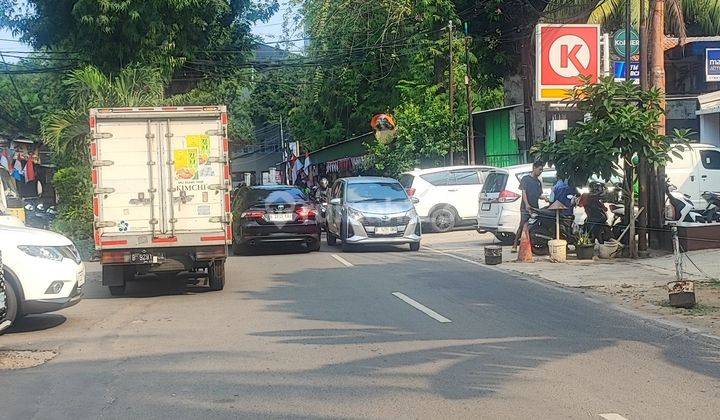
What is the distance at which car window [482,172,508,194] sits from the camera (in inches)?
733

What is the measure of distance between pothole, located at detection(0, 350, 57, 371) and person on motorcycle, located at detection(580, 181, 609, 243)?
35.6 ft

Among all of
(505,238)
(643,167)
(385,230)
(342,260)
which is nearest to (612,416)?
(643,167)

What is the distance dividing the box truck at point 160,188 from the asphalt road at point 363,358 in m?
0.78

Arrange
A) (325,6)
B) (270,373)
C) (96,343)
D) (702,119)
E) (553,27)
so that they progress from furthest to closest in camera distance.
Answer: (325,6) → (702,119) → (553,27) → (96,343) → (270,373)

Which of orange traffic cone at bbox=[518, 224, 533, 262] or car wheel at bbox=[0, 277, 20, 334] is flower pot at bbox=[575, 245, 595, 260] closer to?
orange traffic cone at bbox=[518, 224, 533, 262]

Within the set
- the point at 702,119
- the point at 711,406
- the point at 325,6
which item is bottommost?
the point at 711,406

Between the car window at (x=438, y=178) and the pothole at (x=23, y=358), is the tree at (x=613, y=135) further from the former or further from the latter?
the pothole at (x=23, y=358)

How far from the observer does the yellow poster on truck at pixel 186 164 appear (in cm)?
1244

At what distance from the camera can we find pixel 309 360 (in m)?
7.60

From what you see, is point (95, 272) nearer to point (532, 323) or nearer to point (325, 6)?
point (532, 323)

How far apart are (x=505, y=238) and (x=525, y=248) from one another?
4615 mm

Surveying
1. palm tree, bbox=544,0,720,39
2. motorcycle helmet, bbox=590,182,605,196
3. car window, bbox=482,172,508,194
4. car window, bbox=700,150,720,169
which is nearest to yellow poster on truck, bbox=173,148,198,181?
motorcycle helmet, bbox=590,182,605,196

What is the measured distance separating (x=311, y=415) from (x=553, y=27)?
46.3ft

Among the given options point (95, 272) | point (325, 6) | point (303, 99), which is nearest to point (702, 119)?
point (325, 6)
